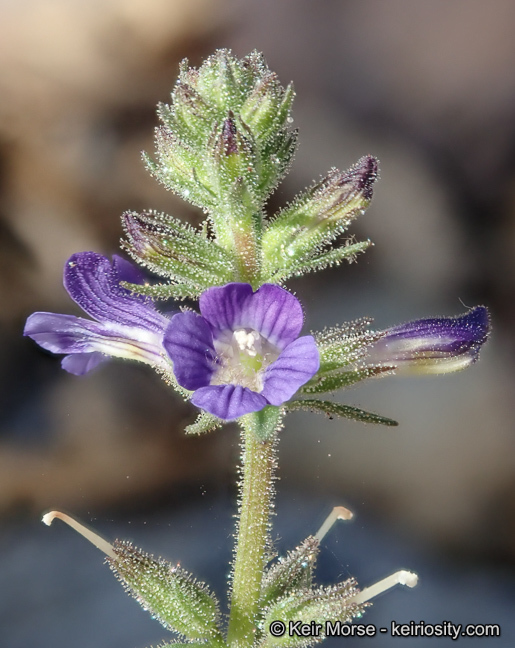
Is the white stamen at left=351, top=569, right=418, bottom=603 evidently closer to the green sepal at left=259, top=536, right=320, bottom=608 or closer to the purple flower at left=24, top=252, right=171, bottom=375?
the green sepal at left=259, top=536, right=320, bottom=608

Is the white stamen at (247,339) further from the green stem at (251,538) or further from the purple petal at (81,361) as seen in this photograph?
the purple petal at (81,361)

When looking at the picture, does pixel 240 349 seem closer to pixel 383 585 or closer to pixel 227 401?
pixel 227 401

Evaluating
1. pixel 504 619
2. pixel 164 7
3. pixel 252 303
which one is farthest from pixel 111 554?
pixel 164 7

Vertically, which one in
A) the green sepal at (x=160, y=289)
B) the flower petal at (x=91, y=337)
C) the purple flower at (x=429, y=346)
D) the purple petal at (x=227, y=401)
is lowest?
the purple petal at (x=227, y=401)

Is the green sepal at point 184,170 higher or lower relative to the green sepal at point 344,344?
higher

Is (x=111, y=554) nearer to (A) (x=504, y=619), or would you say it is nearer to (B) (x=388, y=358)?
(B) (x=388, y=358)

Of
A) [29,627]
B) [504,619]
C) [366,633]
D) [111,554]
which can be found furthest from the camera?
[504,619]

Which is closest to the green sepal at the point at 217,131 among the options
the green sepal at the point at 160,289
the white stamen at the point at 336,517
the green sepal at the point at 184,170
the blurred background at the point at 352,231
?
the green sepal at the point at 184,170
